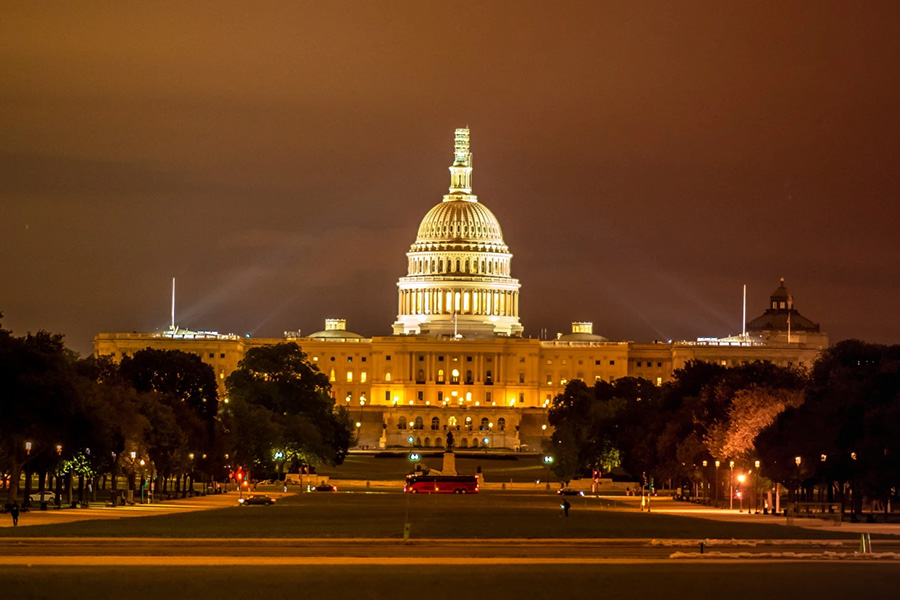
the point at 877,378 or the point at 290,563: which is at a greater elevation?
the point at 877,378

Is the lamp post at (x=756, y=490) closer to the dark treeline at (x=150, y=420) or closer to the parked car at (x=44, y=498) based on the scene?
the dark treeline at (x=150, y=420)

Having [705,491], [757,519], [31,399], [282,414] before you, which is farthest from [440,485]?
[31,399]

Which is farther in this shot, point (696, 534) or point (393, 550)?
point (696, 534)

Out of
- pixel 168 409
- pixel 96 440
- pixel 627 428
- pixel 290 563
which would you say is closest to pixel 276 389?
pixel 627 428

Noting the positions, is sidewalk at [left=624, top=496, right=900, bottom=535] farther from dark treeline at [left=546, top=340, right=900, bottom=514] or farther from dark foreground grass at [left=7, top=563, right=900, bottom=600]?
dark foreground grass at [left=7, top=563, right=900, bottom=600]

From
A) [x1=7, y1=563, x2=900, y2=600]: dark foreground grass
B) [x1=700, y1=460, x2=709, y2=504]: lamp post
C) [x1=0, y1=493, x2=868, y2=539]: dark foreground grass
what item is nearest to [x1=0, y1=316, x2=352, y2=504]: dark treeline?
[x1=0, y1=493, x2=868, y2=539]: dark foreground grass

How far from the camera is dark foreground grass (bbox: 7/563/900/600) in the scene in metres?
44.8

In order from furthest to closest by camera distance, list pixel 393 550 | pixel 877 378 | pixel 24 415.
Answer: pixel 877 378
pixel 24 415
pixel 393 550

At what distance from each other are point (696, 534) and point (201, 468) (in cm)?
6049

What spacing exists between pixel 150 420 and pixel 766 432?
33.8 meters

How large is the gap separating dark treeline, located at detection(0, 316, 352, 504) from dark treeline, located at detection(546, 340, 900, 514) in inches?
830

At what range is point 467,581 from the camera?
48.0 meters

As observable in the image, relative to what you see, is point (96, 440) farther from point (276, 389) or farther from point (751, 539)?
point (276, 389)

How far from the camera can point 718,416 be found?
115062 millimetres
